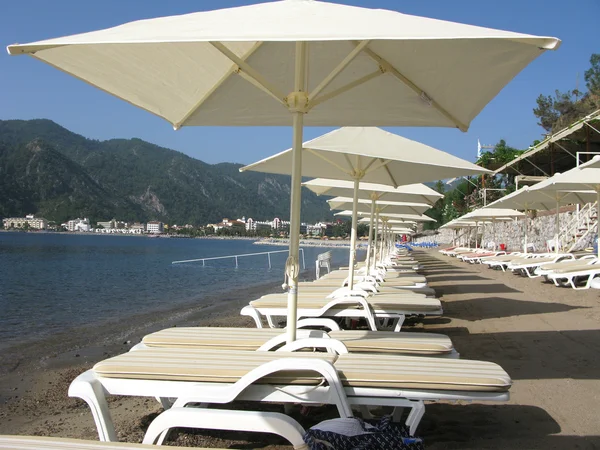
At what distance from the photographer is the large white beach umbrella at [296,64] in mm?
2090

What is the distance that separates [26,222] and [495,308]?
10597 centimetres

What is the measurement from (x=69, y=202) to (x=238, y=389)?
118130 mm

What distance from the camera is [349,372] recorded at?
8.16 ft

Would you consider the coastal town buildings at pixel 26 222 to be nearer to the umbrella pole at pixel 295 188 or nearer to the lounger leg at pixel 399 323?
the lounger leg at pixel 399 323

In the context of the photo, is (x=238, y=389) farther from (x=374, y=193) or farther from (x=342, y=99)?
(x=374, y=193)

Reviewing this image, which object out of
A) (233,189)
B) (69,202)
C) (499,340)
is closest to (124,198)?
(69,202)

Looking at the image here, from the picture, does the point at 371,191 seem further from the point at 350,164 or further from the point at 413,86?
the point at 413,86

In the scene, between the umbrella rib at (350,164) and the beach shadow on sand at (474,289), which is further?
the beach shadow on sand at (474,289)

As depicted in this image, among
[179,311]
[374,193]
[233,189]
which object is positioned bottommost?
[179,311]

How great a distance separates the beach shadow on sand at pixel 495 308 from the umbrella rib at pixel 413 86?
12.8 ft

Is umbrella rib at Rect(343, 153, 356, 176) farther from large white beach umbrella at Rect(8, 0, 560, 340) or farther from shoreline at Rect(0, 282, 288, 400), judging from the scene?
shoreline at Rect(0, 282, 288, 400)

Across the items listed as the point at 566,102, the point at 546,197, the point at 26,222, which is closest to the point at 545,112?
the point at 566,102

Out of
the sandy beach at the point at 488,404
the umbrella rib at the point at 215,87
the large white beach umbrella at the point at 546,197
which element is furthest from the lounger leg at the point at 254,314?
the large white beach umbrella at the point at 546,197

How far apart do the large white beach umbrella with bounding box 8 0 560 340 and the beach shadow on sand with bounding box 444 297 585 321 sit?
411cm
